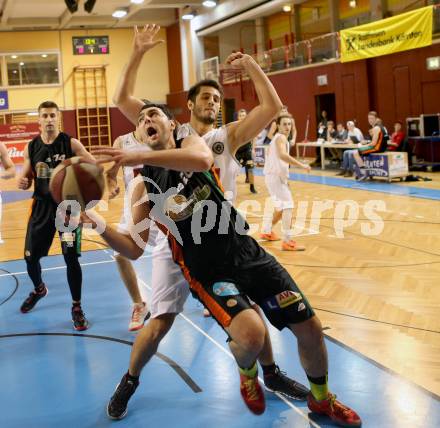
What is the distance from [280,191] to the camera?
8.03 m

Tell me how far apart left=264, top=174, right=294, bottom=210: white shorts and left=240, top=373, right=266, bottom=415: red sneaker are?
15.4 ft

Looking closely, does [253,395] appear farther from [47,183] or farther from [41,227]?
[47,183]

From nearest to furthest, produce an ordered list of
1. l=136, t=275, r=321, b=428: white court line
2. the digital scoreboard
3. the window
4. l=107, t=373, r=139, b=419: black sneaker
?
1. l=136, t=275, r=321, b=428: white court line
2. l=107, t=373, r=139, b=419: black sneaker
3. the digital scoreboard
4. the window

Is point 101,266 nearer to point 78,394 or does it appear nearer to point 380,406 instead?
point 78,394

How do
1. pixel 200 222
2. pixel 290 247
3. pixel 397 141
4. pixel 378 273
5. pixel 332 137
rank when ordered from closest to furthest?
pixel 200 222 → pixel 378 273 → pixel 290 247 → pixel 397 141 → pixel 332 137

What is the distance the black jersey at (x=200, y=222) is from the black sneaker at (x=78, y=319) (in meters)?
2.21

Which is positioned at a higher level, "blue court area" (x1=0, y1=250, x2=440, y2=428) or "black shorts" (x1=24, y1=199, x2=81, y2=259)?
"black shorts" (x1=24, y1=199, x2=81, y2=259)

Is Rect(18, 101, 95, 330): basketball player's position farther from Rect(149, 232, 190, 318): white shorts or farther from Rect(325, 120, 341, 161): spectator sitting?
Rect(325, 120, 341, 161): spectator sitting

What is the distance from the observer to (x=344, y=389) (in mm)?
3730

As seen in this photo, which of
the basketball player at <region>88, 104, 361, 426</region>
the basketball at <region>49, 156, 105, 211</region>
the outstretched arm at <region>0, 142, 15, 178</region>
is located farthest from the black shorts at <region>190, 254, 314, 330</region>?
the outstretched arm at <region>0, 142, 15, 178</region>

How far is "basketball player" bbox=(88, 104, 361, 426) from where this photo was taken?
3.14m

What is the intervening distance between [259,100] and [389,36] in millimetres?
14775

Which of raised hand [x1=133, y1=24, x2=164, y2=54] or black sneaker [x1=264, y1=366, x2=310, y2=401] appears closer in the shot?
black sneaker [x1=264, y1=366, x2=310, y2=401]

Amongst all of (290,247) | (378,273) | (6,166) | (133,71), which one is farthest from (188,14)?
(133,71)
